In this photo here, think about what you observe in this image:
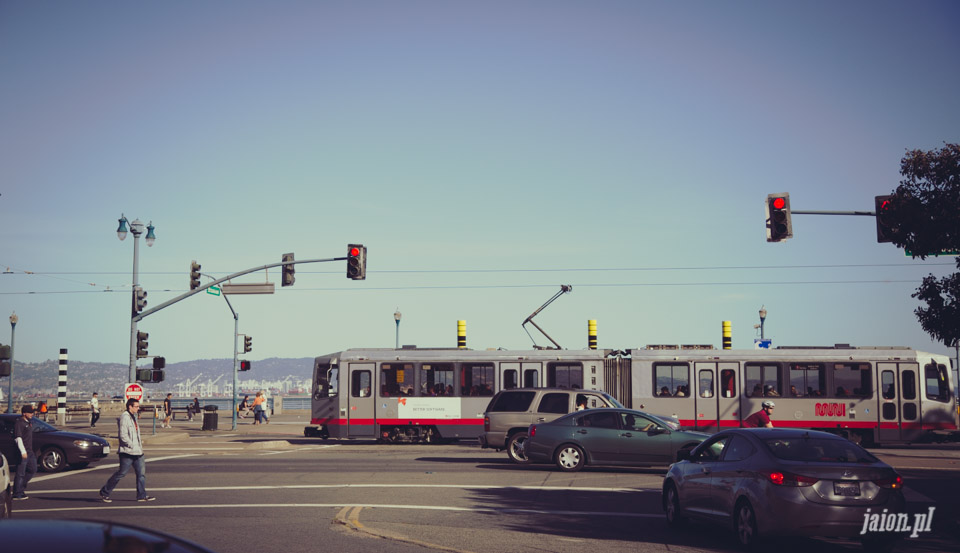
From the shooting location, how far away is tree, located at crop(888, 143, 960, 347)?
17281mm

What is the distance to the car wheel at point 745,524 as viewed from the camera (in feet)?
34.9

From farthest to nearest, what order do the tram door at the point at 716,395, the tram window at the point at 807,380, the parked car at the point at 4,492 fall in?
the tram door at the point at 716,395 → the tram window at the point at 807,380 → the parked car at the point at 4,492

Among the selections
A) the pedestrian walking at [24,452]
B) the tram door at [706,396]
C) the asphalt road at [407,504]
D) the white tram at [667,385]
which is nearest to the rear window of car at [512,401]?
the asphalt road at [407,504]

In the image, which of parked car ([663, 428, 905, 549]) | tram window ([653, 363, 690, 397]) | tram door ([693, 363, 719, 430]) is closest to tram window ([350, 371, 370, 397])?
tram window ([653, 363, 690, 397])

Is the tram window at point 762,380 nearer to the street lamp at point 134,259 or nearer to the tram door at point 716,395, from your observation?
the tram door at point 716,395

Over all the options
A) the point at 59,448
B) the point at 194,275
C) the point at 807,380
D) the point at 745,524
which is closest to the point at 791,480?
the point at 745,524

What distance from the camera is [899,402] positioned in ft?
95.1

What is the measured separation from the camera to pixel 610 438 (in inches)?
812

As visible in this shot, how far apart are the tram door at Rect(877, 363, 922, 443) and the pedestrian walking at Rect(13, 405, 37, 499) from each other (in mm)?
24468

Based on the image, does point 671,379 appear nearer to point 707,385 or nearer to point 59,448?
point 707,385

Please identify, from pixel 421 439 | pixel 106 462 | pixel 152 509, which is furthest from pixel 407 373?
pixel 152 509

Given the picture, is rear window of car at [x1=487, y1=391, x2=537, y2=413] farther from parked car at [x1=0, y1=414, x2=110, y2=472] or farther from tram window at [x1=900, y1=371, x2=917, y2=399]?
tram window at [x1=900, y1=371, x2=917, y2=399]

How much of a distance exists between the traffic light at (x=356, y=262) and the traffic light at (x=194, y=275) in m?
6.90

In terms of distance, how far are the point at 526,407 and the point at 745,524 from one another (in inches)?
560
